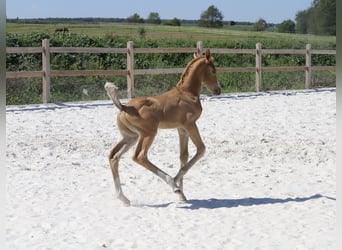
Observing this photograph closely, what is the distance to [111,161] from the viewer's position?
202 inches

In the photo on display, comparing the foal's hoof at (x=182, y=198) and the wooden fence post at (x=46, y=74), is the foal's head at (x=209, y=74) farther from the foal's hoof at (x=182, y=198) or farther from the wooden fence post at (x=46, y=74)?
the wooden fence post at (x=46, y=74)

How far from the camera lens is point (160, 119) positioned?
16.5 feet

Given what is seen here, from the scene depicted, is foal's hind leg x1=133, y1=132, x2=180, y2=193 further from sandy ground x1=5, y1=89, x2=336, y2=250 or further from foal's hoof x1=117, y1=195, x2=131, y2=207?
foal's hoof x1=117, y1=195, x2=131, y2=207

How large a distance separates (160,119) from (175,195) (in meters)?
0.75

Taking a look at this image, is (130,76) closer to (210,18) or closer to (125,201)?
(125,201)

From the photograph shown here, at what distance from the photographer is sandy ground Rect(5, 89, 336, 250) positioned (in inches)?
159

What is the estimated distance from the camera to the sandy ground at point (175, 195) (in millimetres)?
4027


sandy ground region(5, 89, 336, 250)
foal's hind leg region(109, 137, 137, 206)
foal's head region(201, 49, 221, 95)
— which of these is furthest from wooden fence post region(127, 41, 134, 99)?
Result: foal's hind leg region(109, 137, 137, 206)

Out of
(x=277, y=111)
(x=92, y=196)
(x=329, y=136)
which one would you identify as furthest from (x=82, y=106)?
(x=92, y=196)

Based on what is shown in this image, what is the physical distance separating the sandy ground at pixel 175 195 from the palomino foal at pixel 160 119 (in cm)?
30

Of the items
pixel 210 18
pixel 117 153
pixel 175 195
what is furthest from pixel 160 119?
pixel 210 18

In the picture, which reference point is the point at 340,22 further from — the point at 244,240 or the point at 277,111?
the point at 277,111

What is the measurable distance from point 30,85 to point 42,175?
10.5 m

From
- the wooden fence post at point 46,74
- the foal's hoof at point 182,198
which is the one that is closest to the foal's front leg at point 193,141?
the foal's hoof at point 182,198
